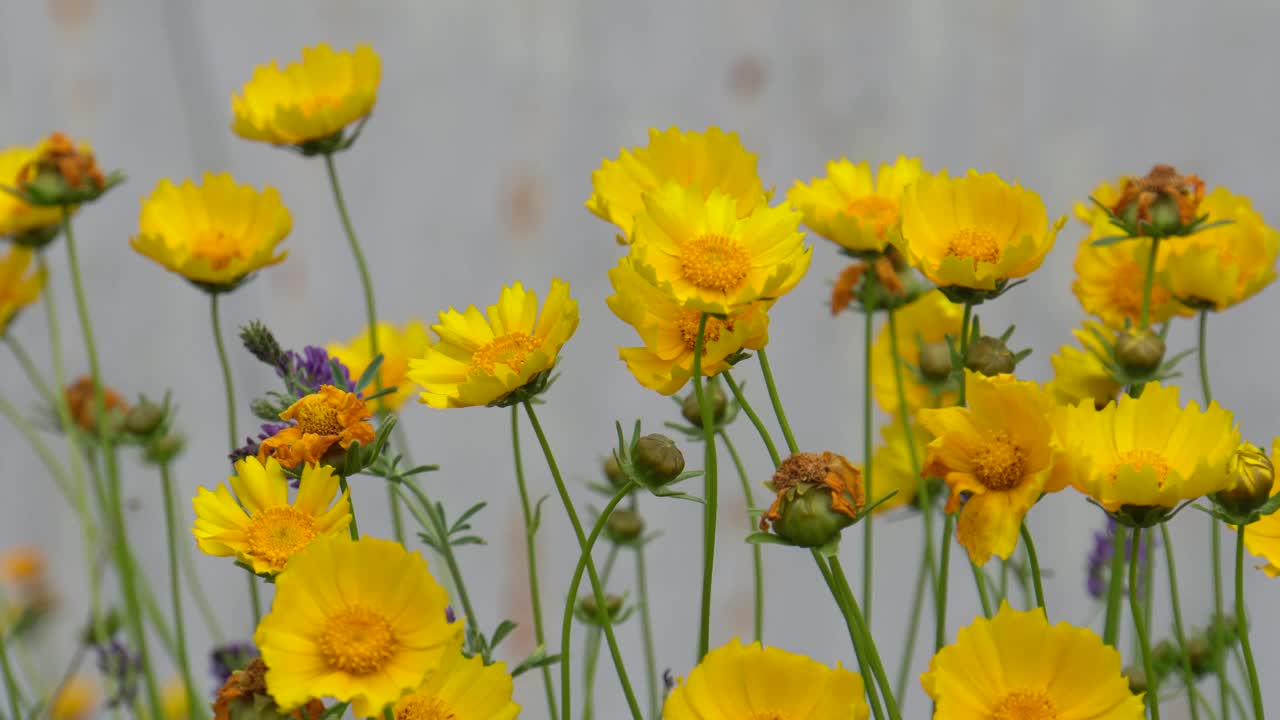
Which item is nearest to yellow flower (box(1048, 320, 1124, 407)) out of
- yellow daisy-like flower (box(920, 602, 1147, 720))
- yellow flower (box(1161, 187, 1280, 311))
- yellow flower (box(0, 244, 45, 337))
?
yellow flower (box(1161, 187, 1280, 311))

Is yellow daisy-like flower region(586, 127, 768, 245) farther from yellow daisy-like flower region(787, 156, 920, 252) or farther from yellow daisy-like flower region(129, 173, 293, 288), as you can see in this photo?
yellow daisy-like flower region(129, 173, 293, 288)

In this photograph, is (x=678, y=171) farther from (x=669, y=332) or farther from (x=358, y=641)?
Answer: (x=358, y=641)

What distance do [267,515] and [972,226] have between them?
0.29 m

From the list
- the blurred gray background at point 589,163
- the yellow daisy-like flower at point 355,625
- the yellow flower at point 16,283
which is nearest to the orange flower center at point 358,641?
the yellow daisy-like flower at point 355,625

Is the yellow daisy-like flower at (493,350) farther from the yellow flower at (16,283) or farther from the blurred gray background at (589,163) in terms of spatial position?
the blurred gray background at (589,163)

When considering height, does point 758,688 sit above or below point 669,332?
below

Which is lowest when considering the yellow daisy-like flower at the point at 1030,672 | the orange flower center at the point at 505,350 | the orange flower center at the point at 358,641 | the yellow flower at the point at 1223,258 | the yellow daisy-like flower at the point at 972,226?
the yellow daisy-like flower at the point at 1030,672

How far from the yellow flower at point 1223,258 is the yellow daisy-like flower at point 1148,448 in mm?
153

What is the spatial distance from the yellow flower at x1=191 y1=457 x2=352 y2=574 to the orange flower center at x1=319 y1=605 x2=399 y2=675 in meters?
0.03

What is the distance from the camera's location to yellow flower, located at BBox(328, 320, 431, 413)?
74 centimetres

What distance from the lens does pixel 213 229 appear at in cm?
73

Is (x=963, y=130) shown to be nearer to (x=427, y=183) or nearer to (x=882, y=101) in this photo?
(x=882, y=101)

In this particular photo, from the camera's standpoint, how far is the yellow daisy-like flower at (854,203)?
0.60m

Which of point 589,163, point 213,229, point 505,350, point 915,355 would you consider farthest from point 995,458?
point 589,163
